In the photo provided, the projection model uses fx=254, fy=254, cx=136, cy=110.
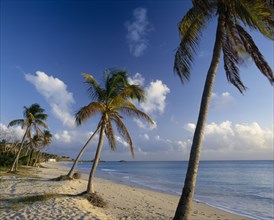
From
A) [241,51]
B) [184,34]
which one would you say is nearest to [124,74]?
[184,34]

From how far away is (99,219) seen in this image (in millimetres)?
8102

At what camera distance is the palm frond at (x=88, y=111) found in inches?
477

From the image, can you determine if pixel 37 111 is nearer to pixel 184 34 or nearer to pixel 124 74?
pixel 124 74

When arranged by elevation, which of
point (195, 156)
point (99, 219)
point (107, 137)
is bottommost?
point (99, 219)

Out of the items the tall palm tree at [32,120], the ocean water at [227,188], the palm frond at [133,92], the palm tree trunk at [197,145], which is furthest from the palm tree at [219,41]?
the tall palm tree at [32,120]

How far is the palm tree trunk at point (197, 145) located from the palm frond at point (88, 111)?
6.46m

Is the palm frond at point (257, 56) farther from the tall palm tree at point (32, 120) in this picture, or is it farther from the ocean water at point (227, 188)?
the tall palm tree at point (32, 120)

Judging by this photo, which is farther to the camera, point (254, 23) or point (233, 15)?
point (233, 15)

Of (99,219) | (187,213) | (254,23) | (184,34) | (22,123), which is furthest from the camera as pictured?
(22,123)

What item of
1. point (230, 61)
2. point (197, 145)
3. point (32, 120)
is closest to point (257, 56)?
point (230, 61)

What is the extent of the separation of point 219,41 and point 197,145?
308 cm

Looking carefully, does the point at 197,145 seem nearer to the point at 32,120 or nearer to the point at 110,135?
the point at 110,135

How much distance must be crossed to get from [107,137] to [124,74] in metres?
3.39

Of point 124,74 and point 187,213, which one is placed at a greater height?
point 124,74
